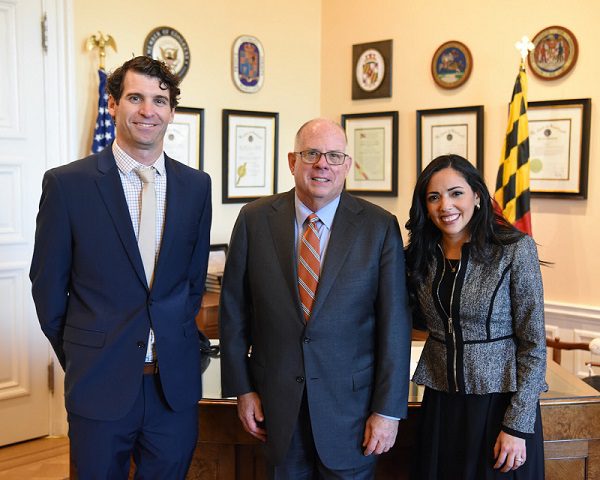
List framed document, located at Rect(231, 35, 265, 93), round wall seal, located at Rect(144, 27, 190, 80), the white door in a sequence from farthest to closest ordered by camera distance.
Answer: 1. framed document, located at Rect(231, 35, 265, 93)
2. round wall seal, located at Rect(144, 27, 190, 80)
3. the white door

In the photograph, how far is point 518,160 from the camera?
4.10 m

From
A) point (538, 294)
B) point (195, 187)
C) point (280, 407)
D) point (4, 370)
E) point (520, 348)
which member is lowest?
point (4, 370)

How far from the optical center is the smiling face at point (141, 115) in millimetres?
1941

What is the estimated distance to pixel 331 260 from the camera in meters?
1.99

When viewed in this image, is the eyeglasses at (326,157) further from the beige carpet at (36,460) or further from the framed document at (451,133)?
the framed document at (451,133)

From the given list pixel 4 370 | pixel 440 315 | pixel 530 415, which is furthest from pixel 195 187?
pixel 4 370

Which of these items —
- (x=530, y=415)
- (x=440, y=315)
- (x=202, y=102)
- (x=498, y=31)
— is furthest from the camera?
(x=202, y=102)

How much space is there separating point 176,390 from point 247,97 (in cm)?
332

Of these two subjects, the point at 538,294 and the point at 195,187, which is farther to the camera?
the point at 195,187

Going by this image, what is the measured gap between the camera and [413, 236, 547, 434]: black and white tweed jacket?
6.22 ft

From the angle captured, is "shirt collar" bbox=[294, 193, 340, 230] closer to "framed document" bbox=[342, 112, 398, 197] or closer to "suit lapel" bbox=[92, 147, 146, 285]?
"suit lapel" bbox=[92, 147, 146, 285]

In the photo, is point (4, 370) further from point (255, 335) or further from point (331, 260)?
point (331, 260)

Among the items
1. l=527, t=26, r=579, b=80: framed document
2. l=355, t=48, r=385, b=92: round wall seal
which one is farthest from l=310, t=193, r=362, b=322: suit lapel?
l=355, t=48, r=385, b=92: round wall seal

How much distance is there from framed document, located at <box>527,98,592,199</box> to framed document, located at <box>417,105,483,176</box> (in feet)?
1.23
